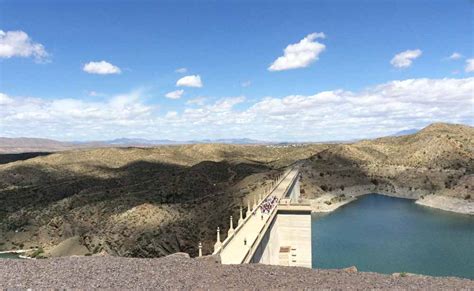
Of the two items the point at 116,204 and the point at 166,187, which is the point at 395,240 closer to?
the point at 116,204

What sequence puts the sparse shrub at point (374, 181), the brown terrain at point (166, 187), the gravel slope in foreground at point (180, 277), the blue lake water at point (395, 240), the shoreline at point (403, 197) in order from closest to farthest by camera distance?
1. the gravel slope in foreground at point (180, 277)
2. the blue lake water at point (395, 240)
3. the brown terrain at point (166, 187)
4. the shoreline at point (403, 197)
5. the sparse shrub at point (374, 181)

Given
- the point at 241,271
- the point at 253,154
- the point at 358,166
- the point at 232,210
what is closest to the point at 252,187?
the point at 232,210

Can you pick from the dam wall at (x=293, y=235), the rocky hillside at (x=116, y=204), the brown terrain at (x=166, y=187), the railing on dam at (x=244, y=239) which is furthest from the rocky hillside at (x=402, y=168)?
the railing on dam at (x=244, y=239)

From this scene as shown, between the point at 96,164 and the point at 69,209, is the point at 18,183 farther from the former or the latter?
the point at 69,209

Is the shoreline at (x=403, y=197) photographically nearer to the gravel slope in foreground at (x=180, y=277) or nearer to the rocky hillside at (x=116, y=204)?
the rocky hillside at (x=116, y=204)

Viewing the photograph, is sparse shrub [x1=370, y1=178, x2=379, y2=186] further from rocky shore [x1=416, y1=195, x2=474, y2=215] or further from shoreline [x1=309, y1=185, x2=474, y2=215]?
rocky shore [x1=416, y1=195, x2=474, y2=215]

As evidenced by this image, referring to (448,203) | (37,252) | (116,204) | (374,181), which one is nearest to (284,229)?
(37,252)
